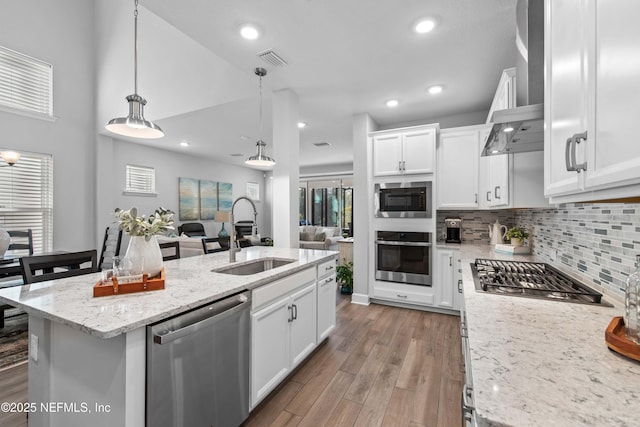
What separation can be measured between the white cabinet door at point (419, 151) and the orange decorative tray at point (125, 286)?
3053 mm

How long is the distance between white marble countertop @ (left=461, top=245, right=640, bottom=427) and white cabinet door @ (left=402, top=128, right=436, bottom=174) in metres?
2.50

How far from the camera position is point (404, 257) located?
3572mm

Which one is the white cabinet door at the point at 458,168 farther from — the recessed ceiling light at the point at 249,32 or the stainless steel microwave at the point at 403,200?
the recessed ceiling light at the point at 249,32

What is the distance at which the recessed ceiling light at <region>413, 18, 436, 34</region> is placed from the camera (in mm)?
2003

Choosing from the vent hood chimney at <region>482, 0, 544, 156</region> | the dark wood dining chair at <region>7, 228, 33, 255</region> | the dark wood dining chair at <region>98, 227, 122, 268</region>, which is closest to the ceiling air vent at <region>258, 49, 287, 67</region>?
the vent hood chimney at <region>482, 0, 544, 156</region>

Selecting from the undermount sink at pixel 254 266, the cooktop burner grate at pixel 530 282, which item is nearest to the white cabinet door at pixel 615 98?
the cooktop burner grate at pixel 530 282

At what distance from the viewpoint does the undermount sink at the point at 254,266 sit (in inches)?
87.3

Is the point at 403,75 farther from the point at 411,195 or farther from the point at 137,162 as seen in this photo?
the point at 137,162

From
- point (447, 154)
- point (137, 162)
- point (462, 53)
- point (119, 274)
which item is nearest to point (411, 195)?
point (447, 154)

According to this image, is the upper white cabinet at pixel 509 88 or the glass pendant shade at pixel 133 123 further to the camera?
the upper white cabinet at pixel 509 88

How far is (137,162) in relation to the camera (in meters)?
5.75

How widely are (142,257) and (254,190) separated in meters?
7.85

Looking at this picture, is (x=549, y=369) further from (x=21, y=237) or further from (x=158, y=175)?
(x=158, y=175)

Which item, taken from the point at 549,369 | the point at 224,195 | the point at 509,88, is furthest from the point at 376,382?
the point at 224,195
